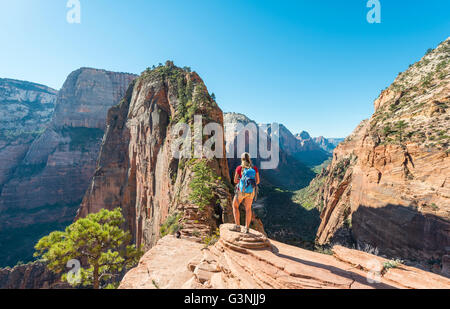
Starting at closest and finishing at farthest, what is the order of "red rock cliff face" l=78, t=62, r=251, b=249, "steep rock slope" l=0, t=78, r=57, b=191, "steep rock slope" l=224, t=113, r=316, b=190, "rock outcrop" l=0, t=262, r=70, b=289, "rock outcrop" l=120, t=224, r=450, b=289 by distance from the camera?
1. "rock outcrop" l=120, t=224, r=450, b=289
2. "red rock cliff face" l=78, t=62, r=251, b=249
3. "rock outcrop" l=0, t=262, r=70, b=289
4. "steep rock slope" l=0, t=78, r=57, b=191
5. "steep rock slope" l=224, t=113, r=316, b=190

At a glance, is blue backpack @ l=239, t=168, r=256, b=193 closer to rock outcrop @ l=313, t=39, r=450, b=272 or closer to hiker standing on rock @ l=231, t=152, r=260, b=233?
hiker standing on rock @ l=231, t=152, r=260, b=233

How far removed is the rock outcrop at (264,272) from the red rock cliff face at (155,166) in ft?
11.6

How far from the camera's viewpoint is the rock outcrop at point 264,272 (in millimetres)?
4418

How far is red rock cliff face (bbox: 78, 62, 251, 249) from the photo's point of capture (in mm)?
12133

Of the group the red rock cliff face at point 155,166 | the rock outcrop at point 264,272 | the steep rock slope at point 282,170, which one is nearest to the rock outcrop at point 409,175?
the rock outcrop at point 264,272

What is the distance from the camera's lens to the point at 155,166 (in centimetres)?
2462

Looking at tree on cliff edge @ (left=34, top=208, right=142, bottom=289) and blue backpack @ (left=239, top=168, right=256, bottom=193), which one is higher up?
blue backpack @ (left=239, top=168, right=256, bottom=193)

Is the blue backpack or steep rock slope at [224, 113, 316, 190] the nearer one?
the blue backpack

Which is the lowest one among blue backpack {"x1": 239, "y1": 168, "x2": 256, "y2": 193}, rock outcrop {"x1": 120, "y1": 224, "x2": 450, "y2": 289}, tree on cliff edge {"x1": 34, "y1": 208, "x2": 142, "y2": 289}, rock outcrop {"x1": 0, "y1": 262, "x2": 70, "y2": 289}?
rock outcrop {"x1": 0, "y1": 262, "x2": 70, "y2": 289}

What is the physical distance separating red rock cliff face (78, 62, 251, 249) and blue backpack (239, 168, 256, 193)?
4.85 meters

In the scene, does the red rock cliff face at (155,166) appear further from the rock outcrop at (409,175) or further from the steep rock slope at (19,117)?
the steep rock slope at (19,117)

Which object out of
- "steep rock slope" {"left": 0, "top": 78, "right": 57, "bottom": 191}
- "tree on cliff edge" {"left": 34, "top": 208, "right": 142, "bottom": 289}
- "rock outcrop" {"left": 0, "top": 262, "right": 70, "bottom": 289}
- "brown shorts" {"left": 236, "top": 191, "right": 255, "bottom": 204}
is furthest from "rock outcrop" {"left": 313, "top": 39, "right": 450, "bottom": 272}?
"steep rock slope" {"left": 0, "top": 78, "right": 57, "bottom": 191}

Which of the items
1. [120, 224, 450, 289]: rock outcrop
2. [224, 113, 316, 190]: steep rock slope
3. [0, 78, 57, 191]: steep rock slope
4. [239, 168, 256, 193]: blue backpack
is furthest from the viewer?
[224, 113, 316, 190]: steep rock slope

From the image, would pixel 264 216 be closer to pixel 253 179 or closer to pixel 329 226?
pixel 329 226
